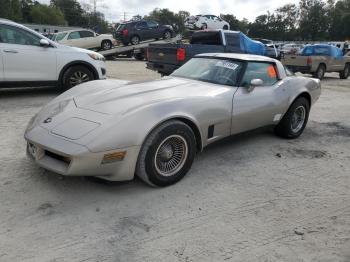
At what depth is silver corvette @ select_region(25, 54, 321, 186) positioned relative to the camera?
3.31 metres

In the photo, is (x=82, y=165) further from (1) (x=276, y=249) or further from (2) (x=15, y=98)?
(2) (x=15, y=98)

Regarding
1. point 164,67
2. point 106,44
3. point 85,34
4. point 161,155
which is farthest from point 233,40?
point 106,44

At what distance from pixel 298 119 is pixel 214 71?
6.30 ft

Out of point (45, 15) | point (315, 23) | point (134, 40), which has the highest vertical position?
point (315, 23)

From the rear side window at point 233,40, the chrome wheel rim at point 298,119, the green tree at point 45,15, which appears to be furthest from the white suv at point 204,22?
the green tree at point 45,15

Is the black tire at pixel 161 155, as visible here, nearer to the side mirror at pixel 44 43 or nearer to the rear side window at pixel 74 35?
the side mirror at pixel 44 43

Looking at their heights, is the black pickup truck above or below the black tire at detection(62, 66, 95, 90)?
above

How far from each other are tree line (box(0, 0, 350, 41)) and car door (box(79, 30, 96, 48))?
75.0 meters

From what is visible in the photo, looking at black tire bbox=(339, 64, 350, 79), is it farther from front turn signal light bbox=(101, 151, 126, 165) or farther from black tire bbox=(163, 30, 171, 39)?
front turn signal light bbox=(101, 151, 126, 165)

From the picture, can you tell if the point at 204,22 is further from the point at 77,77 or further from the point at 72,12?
the point at 72,12

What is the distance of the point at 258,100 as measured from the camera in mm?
4805

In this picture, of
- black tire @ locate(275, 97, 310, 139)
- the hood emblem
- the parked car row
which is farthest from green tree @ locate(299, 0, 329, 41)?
the hood emblem

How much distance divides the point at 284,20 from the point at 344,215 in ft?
394

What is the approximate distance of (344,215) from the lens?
3.42 m
